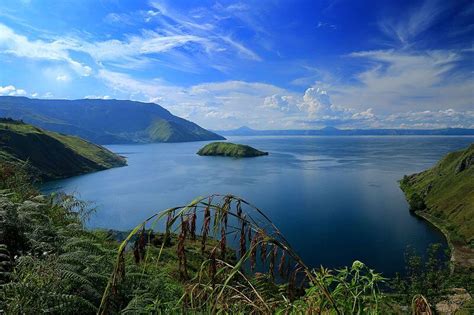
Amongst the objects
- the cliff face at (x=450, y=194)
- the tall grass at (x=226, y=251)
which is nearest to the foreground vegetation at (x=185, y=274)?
the tall grass at (x=226, y=251)

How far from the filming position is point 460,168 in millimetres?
117938

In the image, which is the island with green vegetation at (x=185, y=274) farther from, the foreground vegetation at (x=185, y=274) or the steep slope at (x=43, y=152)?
the steep slope at (x=43, y=152)

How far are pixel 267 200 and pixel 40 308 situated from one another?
9978cm

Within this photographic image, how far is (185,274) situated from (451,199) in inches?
4656

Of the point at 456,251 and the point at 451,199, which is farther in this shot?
the point at 451,199

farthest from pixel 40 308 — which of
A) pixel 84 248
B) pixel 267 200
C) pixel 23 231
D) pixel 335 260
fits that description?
pixel 267 200

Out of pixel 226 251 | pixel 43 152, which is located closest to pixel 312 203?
pixel 226 251

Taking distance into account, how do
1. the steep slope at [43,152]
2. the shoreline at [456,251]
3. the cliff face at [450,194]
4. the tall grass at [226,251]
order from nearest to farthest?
1. the tall grass at [226,251]
2. the shoreline at [456,251]
3. the cliff face at [450,194]
4. the steep slope at [43,152]

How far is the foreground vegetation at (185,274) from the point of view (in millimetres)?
2068

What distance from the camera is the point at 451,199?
327ft

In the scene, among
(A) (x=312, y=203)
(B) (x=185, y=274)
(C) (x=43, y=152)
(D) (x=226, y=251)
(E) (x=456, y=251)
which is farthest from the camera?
(C) (x=43, y=152)

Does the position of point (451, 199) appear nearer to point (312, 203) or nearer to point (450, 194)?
point (450, 194)

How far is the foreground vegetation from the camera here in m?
2.07

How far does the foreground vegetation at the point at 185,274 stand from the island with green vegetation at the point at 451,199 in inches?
2735
